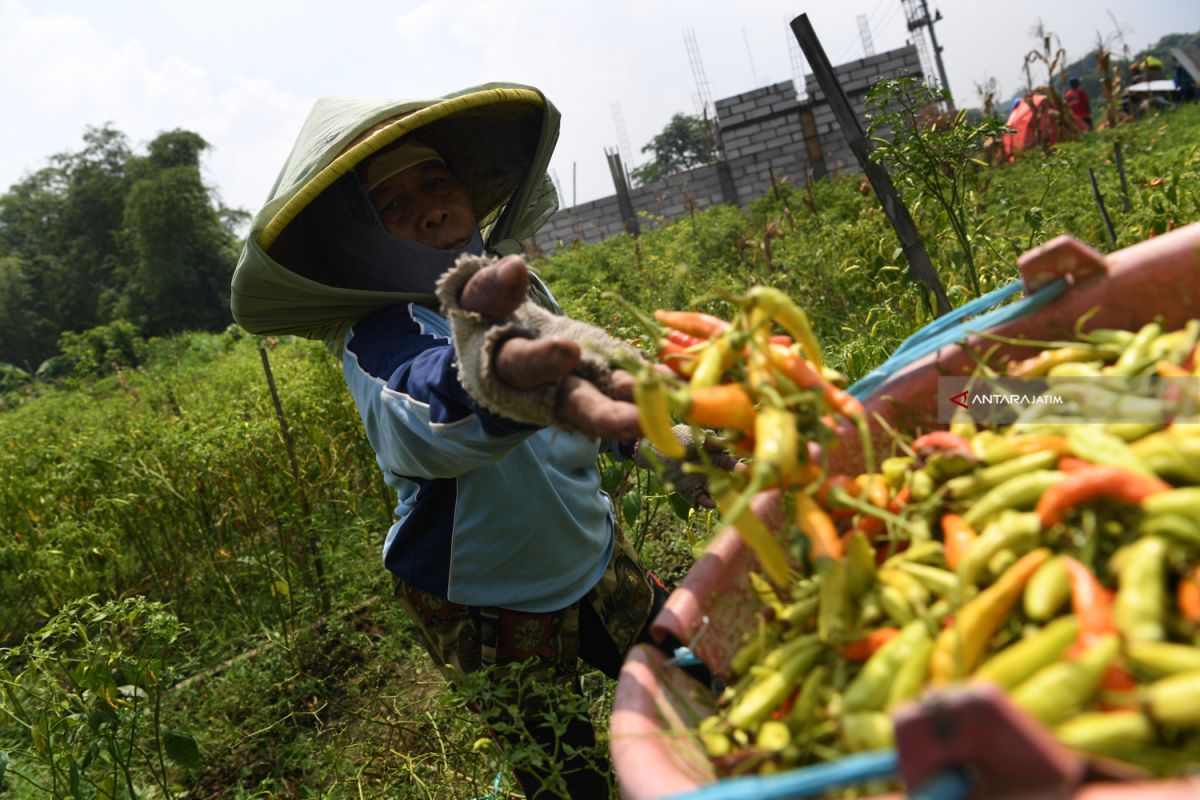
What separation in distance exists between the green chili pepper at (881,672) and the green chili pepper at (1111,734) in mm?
203

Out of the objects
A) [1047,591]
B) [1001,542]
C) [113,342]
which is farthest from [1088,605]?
[113,342]

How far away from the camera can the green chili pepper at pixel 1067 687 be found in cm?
77

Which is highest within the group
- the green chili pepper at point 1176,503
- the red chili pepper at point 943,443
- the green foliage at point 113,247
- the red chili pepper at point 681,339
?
the green foliage at point 113,247

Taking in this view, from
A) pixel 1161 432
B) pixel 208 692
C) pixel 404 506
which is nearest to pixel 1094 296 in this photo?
pixel 1161 432

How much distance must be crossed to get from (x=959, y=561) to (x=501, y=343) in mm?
669

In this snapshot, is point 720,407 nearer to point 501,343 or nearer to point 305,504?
point 501,343

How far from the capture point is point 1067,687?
78 cm

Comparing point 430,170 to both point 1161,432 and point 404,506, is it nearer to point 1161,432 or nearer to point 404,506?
point 404,506

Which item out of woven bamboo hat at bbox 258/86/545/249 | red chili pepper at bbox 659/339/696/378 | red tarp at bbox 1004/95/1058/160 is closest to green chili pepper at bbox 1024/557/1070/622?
red chili pepper at bbox 659/339/696/378

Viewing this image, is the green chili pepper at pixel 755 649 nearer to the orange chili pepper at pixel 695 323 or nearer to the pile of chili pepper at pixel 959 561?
the pile of chili pepper at pixel 959 561

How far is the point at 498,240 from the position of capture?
108 inches

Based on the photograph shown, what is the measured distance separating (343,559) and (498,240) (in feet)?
8.50

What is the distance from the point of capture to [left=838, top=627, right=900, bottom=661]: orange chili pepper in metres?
1.01

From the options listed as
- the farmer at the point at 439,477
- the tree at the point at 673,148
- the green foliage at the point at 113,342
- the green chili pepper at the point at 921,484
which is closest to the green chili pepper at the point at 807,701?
the green chili pepper at the point at 921,484
